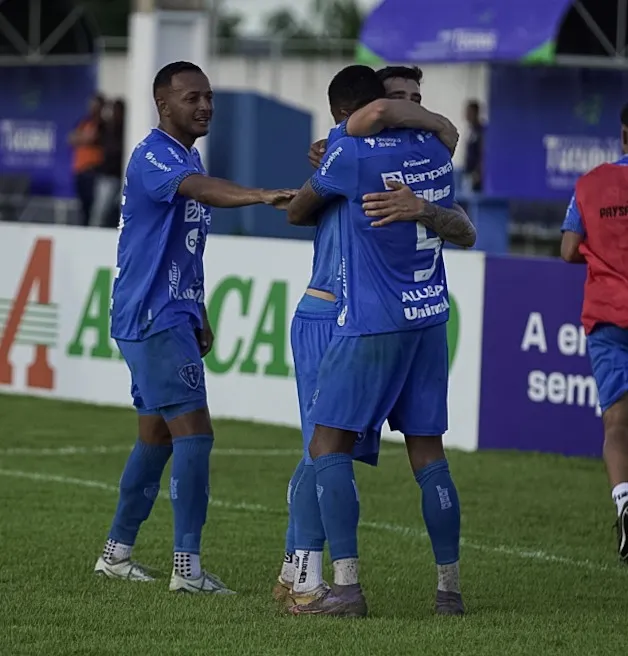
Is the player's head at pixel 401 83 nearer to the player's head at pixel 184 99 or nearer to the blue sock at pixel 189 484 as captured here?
the player's head at pixel 184 99

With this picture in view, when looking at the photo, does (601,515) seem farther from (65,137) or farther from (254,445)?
(65,137)

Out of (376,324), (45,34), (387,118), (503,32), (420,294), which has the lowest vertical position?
(376,324)

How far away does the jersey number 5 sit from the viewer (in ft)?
23.2

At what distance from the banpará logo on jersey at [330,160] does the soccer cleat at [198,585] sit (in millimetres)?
1852

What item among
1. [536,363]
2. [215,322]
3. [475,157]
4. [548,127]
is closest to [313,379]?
[536,363]

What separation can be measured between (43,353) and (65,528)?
6.00 metres

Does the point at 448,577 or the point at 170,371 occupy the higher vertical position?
the point at 170,371

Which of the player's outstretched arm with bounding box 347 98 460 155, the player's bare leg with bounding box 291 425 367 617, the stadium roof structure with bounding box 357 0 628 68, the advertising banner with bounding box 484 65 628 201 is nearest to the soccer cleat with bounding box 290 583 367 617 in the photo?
the player's bare leg with bounding box 291 425 367 617

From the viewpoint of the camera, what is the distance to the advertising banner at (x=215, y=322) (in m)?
12.9

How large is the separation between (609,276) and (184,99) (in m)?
2.27

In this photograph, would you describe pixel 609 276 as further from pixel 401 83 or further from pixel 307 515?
pixel 307 515

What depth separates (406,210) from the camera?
22.7ft

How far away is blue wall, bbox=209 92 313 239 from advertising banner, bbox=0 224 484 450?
4.94m

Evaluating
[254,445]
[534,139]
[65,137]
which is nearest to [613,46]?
[534,139]
